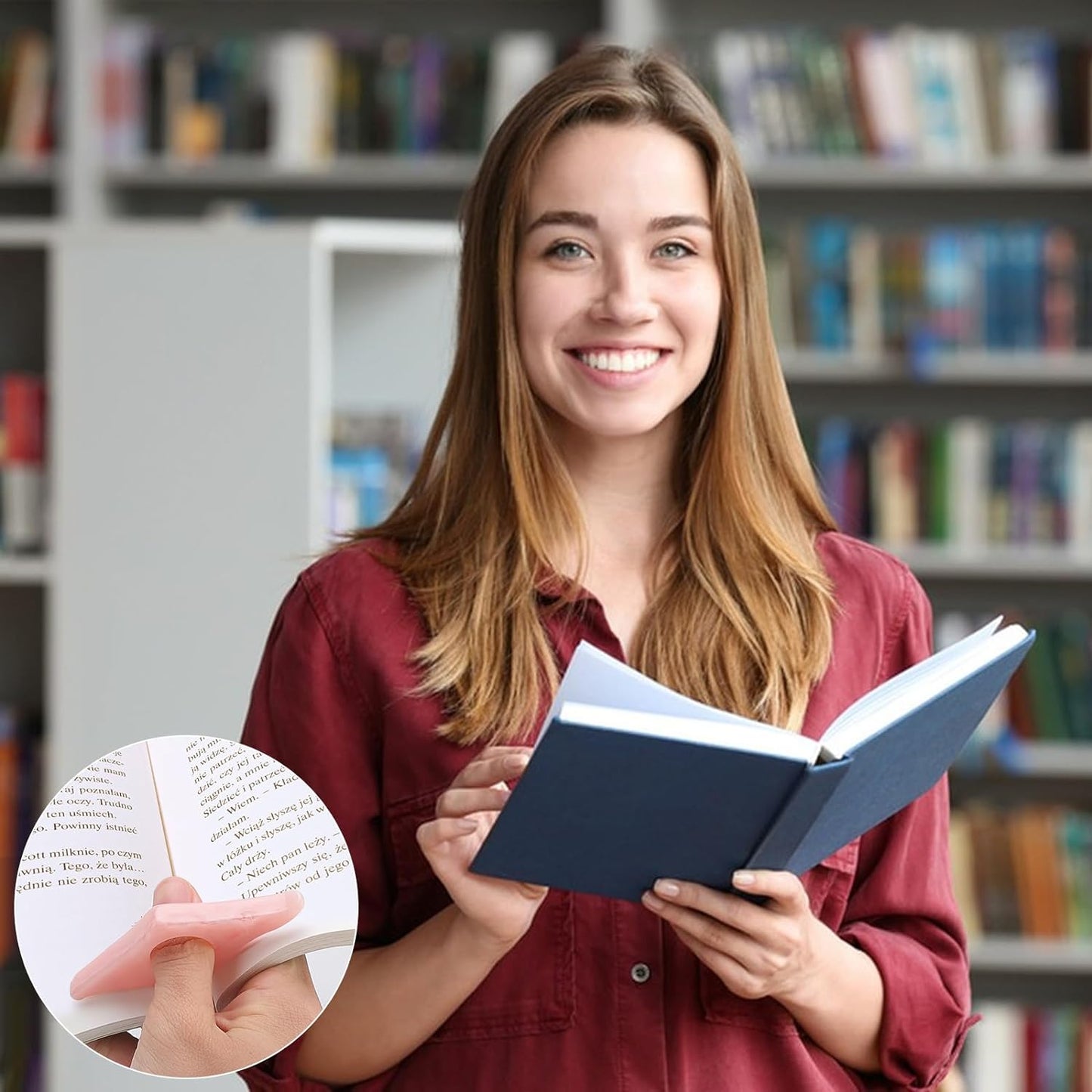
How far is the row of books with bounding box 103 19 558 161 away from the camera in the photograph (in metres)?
3.77

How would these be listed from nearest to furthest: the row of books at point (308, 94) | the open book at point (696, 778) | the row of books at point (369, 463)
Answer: the open book at point (696, 778)
the row of books at point (369, 463)
the row of books at point (308, 94)

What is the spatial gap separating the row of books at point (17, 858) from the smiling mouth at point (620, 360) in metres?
1.60

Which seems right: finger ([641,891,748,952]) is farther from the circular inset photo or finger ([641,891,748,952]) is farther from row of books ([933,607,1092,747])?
row of books ([933,607,1092,747])

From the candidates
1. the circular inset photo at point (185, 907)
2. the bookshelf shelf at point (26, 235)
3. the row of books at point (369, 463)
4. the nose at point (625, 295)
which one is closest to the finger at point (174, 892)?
the circular inset photo at point (185, 907)

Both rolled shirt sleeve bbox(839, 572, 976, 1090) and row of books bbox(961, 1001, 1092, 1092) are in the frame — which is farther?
row of books bbox(961, 1001, 1092, 1092)

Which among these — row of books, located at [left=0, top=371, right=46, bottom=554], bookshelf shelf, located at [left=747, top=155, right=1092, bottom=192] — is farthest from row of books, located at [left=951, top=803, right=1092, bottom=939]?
row of books, located at [left=0, top=371, right=46, bottom=554]

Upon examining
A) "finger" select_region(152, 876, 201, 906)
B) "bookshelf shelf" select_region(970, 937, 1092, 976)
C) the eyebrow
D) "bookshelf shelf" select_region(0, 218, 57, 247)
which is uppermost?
"bookshelf shelf" select_region(0, 218, 57, 247)

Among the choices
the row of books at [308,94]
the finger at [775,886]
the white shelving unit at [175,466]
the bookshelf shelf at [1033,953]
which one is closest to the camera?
the finger at [775,886]

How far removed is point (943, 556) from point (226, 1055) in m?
2.79

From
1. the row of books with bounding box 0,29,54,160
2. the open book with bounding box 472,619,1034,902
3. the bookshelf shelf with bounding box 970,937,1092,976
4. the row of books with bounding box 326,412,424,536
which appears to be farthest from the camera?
the row of books with bounding box 0,29,54,160

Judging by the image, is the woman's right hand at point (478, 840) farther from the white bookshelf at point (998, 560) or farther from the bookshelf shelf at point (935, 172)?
the bookshelf shelf at point (935, 172)

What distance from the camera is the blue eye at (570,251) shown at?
1.30 metres

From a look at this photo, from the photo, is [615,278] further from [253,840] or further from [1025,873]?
[1025,873]

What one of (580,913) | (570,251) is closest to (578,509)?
(570,251)
